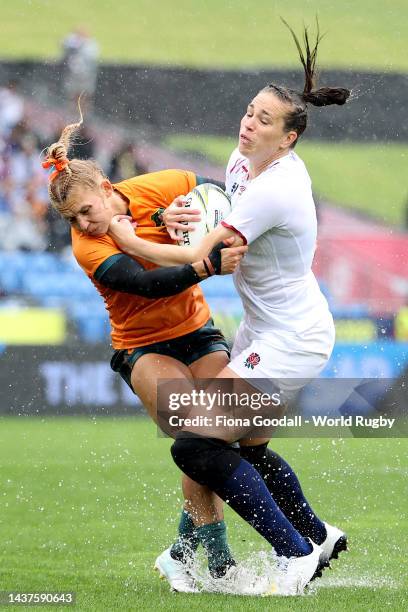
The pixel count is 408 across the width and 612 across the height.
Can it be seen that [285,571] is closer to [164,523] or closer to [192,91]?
[164,523]

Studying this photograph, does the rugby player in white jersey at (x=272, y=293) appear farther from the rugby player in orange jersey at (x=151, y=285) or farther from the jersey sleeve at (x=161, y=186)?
the jersey sleeve at (x=161, y=186)

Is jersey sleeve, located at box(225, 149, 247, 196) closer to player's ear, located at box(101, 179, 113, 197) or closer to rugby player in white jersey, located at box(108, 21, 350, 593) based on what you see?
rugby player in white jersey, located at box(108, 21, 350, 593)

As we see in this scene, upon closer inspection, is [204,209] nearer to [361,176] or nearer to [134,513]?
[134,513]

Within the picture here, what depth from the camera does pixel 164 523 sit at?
6152 millimetres

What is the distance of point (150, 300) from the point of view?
15.3 ft

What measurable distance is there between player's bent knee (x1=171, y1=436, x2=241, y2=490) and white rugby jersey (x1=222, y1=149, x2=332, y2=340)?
0.50m

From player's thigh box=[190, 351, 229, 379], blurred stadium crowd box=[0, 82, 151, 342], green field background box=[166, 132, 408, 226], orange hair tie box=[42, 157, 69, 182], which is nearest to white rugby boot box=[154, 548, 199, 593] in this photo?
player's thigh box=[190, 351, 229, 379]

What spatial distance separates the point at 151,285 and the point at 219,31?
14811 mm

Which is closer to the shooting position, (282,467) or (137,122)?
(282,467)

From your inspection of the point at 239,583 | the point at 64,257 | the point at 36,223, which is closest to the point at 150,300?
the point at 239,583

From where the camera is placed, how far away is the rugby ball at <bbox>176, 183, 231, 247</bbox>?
14.6 ft

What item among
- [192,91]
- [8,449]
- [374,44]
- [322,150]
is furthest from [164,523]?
[374,44]

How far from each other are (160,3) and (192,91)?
6192 millimetres

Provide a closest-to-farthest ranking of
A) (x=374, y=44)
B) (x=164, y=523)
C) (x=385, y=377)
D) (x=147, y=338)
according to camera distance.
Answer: (x=147, y=338)
(x=164, y=523)
(x=385, y=377)
(x=374, y=44)
